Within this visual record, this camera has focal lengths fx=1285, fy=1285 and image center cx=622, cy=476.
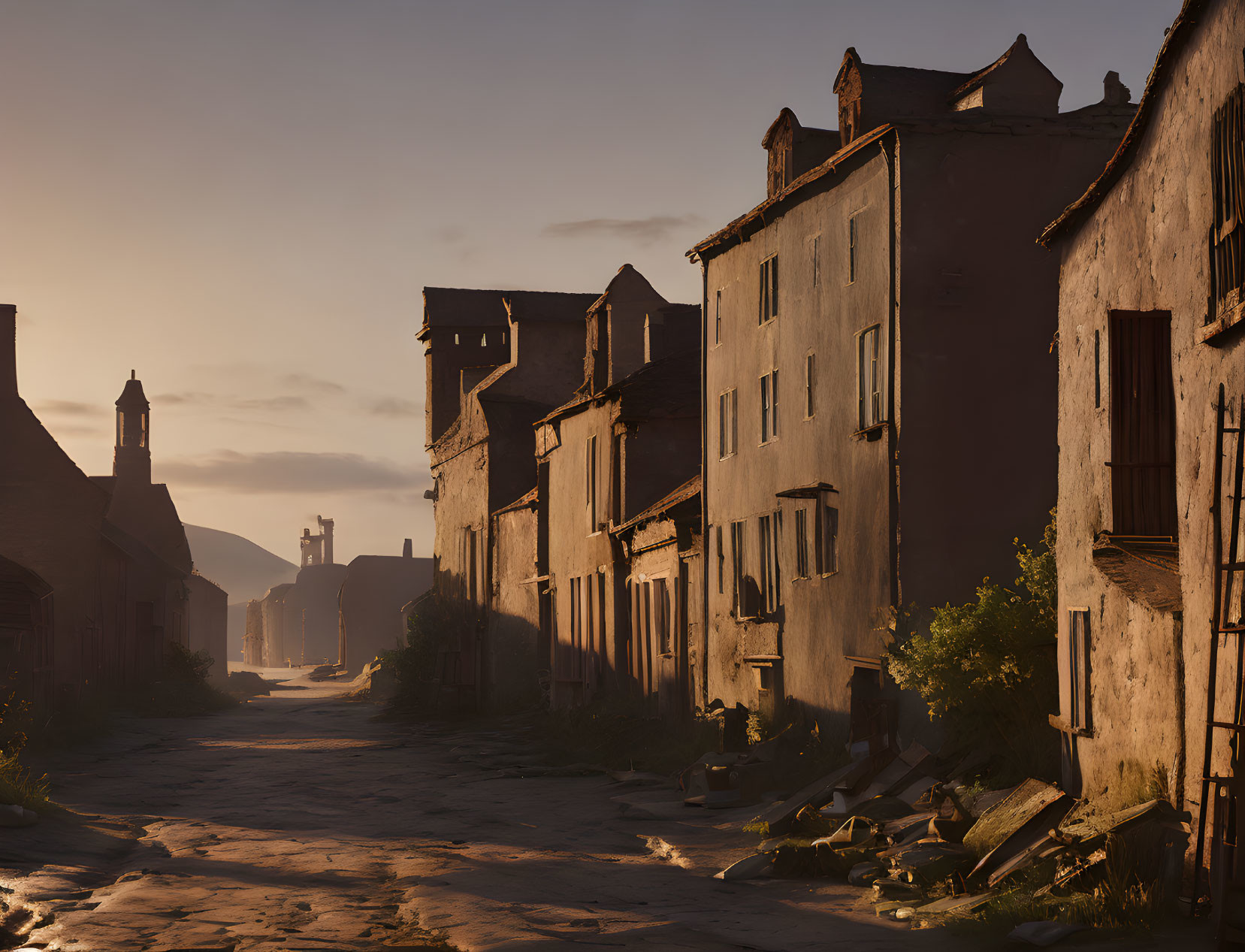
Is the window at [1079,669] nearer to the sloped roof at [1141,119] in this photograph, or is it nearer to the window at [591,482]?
the sloped roof at [1141,119]

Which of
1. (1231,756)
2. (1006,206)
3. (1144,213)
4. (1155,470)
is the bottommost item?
(1231,756)

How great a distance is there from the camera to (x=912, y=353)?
16.6 m

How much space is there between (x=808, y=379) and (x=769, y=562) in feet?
10.1

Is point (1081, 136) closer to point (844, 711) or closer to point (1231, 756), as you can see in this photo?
point (844, 711)

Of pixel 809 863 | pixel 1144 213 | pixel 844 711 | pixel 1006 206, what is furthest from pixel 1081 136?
pixel 809 863

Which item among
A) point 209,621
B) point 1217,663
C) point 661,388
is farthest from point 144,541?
point 1217,663

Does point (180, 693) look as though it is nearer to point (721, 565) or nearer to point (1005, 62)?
point (721, 565)

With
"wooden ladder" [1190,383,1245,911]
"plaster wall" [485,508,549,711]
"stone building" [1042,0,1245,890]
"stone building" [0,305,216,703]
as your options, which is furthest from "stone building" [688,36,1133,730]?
"stone building" [0,305,216,703]

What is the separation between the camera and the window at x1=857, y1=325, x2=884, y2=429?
1712cm

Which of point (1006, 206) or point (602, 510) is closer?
point (1006, 206)

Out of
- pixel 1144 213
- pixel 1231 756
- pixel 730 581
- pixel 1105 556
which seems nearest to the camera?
pixel 1231 756

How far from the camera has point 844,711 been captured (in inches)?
689

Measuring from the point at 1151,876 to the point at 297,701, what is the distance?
45382 millimetres

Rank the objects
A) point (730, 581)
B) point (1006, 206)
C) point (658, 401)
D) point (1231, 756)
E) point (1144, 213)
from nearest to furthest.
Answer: point (1231, 756) → point (1144, 213) → point (1006, 206) → point (730, 581) → point (658, 401)
